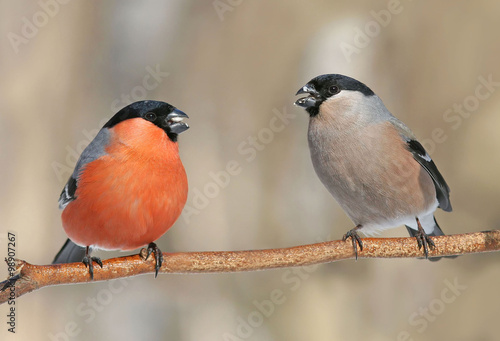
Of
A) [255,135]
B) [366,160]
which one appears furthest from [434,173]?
[255,135]

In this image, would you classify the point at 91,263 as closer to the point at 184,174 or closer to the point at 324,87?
the point at 184,174

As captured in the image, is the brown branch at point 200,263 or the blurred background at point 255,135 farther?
the blurred background at point 255,135

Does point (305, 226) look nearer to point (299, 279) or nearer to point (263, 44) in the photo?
point (299, 279)

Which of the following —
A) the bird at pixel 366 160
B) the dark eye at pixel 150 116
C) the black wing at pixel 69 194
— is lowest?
the bird at pixel 366 160

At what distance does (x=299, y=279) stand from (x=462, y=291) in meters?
0.59

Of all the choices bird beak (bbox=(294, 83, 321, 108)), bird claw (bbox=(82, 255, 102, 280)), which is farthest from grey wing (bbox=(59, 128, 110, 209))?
bird beak (bbox=(294, 83, 321, 108))

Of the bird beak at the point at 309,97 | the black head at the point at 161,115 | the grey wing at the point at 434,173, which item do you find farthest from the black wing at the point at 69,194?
the grey wing at the point at 434,173

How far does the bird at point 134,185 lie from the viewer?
96cm

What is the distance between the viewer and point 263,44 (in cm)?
192

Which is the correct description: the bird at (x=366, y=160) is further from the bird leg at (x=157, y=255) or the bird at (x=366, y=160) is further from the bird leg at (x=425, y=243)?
the bird leg at (x=157, y=255)

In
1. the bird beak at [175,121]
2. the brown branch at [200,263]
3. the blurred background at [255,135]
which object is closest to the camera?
the brown branch at [200,263]

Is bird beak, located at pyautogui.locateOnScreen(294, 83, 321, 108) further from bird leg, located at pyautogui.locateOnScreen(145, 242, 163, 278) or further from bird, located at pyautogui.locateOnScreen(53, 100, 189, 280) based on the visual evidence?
bird leg, located at pyautogui.locateOnScreen(145, 242, 163, 278)

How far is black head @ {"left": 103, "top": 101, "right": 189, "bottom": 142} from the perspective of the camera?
924mm

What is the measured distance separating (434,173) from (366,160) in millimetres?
211
